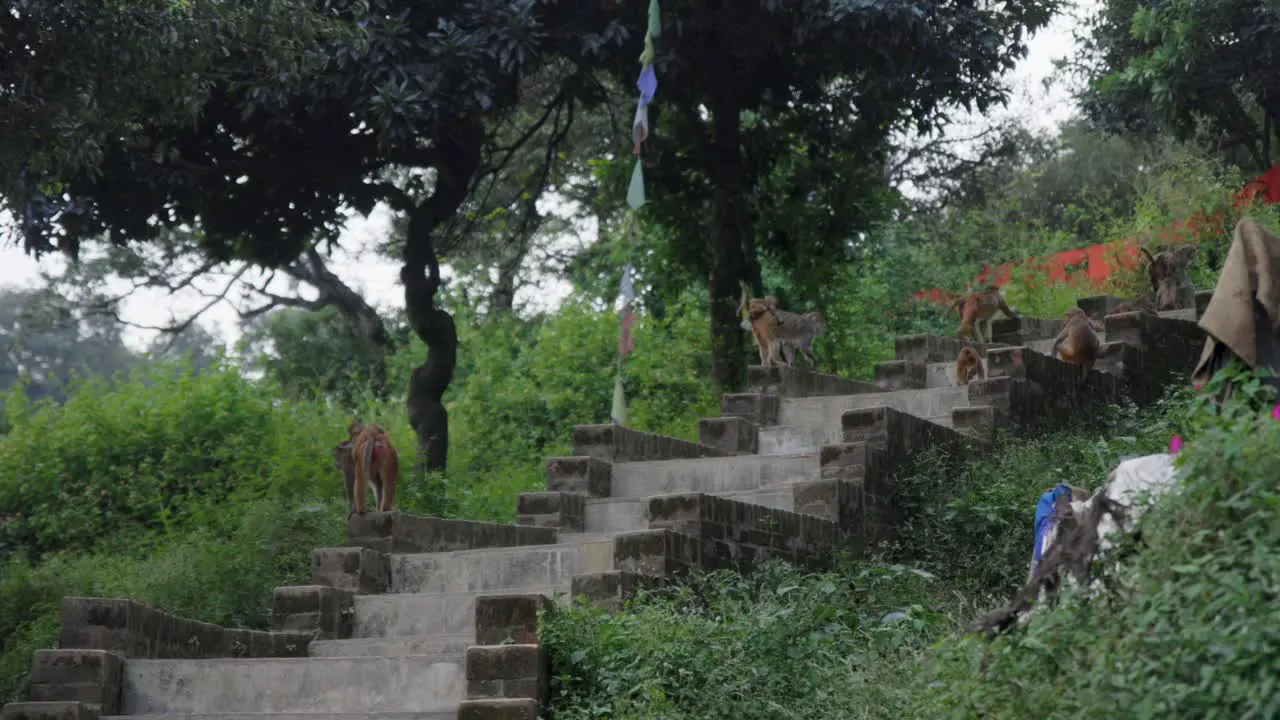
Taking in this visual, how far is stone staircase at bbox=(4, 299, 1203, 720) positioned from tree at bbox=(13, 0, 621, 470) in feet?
13.2

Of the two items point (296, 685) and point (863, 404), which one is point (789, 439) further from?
point (296, 685)

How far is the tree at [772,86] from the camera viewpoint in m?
17.6

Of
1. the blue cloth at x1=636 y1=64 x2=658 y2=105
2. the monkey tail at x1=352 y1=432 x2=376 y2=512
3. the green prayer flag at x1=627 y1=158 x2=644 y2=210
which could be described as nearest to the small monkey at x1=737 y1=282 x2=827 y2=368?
the green prayer flag at x1=627 y1=158 x2=644 y2=210

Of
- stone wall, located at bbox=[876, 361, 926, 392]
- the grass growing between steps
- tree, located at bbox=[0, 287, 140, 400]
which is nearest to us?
the grass growing between steps

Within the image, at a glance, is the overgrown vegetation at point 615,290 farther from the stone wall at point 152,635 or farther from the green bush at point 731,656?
the stone wall at point 152,635

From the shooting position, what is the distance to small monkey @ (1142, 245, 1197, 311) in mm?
16625

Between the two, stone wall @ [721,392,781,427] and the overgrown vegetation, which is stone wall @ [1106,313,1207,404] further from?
stone wall @ [721,392,781,427]

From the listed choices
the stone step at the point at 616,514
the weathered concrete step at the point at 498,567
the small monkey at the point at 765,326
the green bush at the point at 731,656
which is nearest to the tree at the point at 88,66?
the weathered concrete step at the point at 498,567

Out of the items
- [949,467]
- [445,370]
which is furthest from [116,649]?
[445,370]

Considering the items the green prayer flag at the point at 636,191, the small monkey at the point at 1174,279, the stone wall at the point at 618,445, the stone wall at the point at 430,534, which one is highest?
the green prayer flag at the point at 636,191

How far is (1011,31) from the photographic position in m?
19.0

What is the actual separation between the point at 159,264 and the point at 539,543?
16857mm

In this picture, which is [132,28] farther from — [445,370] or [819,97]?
[819,97]

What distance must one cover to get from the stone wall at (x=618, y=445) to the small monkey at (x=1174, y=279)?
15.8 ft
